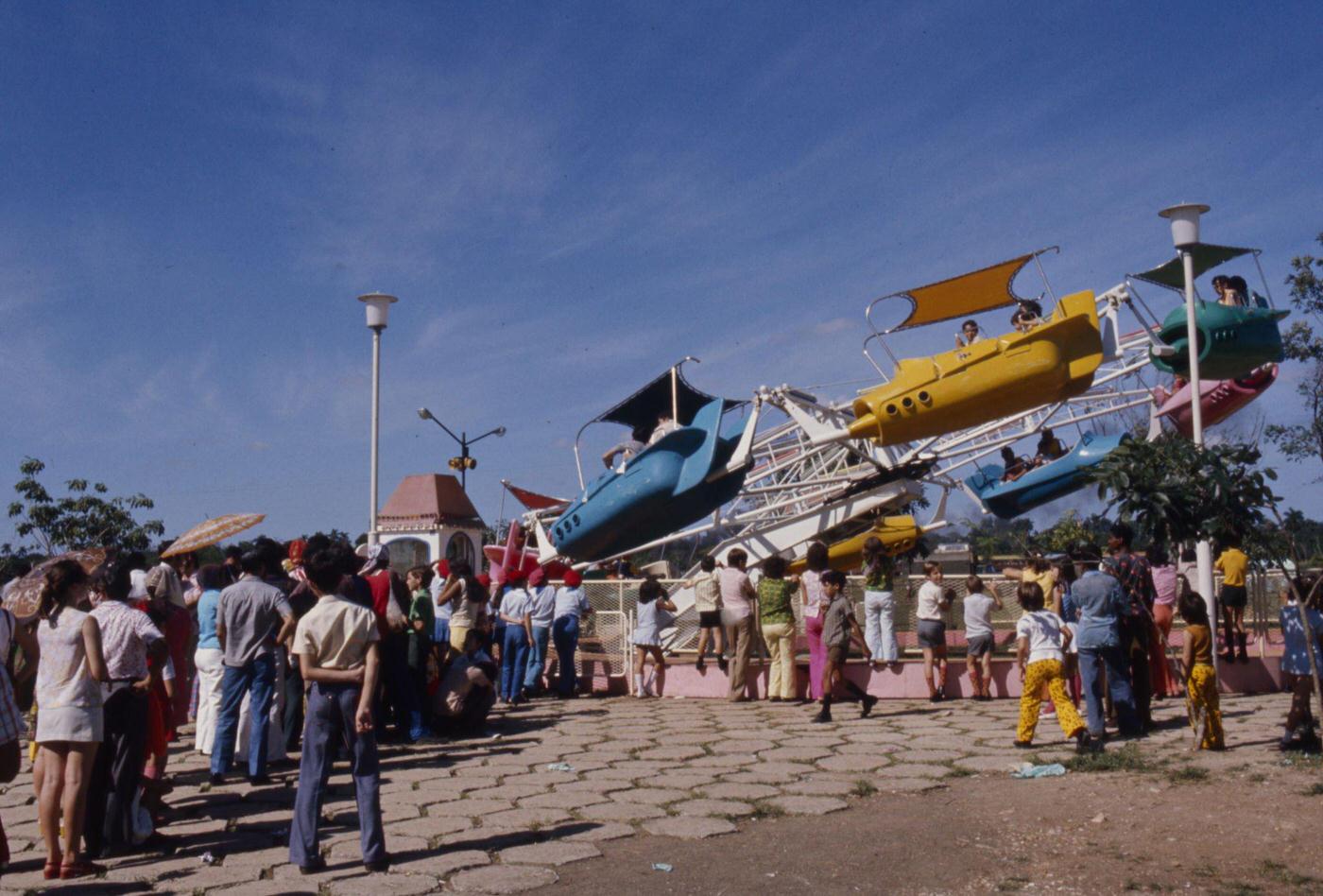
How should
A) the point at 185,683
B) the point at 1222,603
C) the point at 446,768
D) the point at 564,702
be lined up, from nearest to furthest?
1. the point at 446,768
2. the point at 185,683
3. the point at 1222,603
4. the point at 564,702

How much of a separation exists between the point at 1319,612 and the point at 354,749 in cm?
657

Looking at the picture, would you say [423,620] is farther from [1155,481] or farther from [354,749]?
[1155,481]

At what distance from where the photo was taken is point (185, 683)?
9.27m

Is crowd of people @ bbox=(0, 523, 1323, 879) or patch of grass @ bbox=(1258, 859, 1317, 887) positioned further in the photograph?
crowd of people @ bbox=(0, 523, 1323, 879)

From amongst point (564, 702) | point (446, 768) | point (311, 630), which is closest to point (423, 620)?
point (446, 768)

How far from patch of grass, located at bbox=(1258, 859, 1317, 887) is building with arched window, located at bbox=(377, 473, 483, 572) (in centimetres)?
2398

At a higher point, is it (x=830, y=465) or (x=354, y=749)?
(x=830, y=465)

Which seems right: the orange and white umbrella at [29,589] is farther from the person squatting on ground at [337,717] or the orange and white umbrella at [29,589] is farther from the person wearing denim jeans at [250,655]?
the person squatting on ground at [337,717]

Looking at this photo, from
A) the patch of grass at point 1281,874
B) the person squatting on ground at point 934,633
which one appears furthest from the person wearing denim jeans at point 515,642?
the patch of grass at point 1281,874

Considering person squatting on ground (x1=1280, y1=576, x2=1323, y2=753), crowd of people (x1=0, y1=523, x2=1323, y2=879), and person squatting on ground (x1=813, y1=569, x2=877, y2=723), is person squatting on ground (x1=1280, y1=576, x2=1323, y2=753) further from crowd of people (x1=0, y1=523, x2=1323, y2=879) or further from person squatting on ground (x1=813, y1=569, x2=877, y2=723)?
person squatting on ground (x1=813, y1=569, x2=877, y2=723)

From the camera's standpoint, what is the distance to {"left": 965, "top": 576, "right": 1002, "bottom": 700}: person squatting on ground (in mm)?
11562

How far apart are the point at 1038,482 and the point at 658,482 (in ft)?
19.5

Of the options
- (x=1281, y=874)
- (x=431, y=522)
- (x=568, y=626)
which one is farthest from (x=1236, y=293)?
(x=431, y=522)

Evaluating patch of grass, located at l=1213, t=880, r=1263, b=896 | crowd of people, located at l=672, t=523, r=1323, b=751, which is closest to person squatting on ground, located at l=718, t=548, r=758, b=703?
crowd of people, located at l=672, t=523, r=1323, b=751
